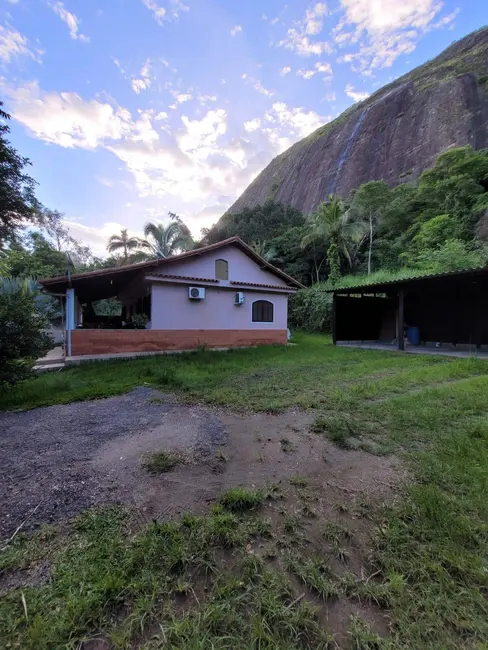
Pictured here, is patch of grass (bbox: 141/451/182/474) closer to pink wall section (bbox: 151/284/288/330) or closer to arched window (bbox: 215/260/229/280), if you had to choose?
pink wall section (bbox: 151/284/288/330)

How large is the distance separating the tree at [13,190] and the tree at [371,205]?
62.3 ft

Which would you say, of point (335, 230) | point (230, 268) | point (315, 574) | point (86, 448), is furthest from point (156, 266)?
point (335, 230)

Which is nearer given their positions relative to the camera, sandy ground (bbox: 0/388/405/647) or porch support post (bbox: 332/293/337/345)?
sandy ground (bbox: 0/388/405/647)

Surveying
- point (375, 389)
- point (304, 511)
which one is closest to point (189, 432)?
point (304, 511)

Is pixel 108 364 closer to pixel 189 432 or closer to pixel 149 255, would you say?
pixel 189 432

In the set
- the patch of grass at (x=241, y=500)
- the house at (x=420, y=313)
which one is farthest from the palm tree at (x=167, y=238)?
the patch of grass at (x=241, y=500)

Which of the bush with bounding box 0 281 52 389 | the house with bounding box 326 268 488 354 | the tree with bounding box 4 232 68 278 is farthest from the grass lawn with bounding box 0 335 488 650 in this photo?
the tree with bounding box 4 232 68 278

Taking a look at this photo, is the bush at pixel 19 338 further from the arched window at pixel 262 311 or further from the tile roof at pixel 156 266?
the arched window at pixel 262 311

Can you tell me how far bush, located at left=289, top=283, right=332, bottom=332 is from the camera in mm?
16906

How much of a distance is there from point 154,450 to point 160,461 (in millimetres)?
331

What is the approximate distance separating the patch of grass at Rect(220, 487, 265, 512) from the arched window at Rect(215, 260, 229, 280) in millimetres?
9920

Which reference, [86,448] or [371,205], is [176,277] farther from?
[371,205]

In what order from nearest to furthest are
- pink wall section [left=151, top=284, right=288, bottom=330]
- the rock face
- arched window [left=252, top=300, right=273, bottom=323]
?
pink wall section [left=151, top=284, right=288, bottom=330] < arched window [left=252, top=300, right=273, bottom=323] < the rock face

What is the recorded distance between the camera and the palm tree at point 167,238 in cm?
2073
